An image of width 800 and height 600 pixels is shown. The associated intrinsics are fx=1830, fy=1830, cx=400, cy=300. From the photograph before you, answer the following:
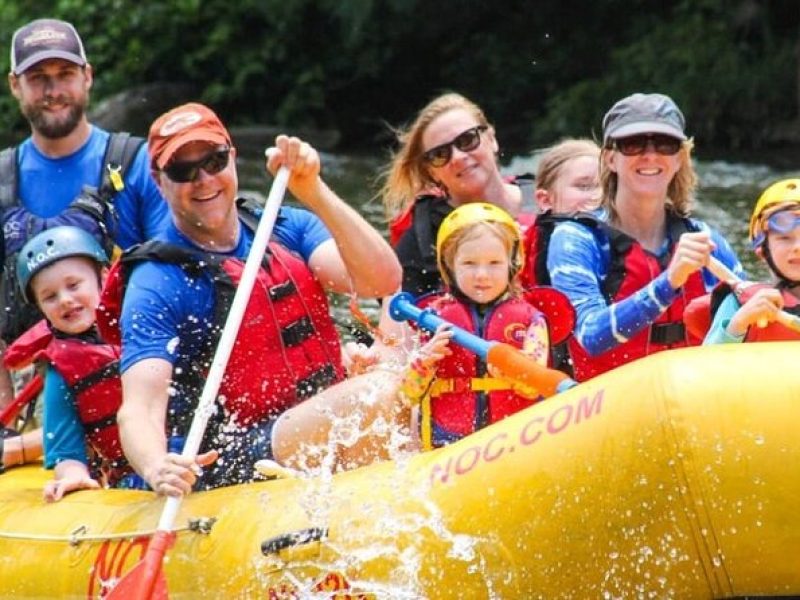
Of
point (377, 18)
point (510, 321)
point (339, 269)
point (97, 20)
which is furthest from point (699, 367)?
point (97, 20)

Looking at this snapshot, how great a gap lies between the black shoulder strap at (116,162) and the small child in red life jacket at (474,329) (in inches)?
55.8

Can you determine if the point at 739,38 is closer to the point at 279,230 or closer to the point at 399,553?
the point at 279,230

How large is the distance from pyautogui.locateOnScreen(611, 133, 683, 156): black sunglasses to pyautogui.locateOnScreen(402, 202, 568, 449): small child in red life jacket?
0.33m

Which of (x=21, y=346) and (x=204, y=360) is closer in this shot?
(x=204, y=360)

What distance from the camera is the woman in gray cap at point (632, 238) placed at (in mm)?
4340

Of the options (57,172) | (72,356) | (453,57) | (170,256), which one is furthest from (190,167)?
(453,57)

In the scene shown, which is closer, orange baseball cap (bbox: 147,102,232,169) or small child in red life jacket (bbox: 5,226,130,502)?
orange baseball cap (bbox: 147,102,232,169)

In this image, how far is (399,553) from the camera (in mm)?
3676

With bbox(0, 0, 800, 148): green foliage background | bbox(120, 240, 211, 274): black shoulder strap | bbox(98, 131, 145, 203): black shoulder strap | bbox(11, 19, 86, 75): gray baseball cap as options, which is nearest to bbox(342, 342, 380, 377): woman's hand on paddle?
bbox(120, 240, 211, 274): black shoulder strap

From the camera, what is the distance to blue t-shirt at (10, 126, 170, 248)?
543 cm

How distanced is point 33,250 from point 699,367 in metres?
2.06

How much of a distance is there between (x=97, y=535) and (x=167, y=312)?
Answer: 1.80 ft

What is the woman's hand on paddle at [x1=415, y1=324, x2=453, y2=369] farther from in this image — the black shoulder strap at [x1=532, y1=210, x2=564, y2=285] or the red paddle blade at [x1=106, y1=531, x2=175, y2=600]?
the red paddle blade at [x1=106, y1=531, x2=175, y2=600]

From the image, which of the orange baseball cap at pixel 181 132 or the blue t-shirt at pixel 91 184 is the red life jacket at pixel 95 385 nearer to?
the orange baseball cap at pixel 181 132
